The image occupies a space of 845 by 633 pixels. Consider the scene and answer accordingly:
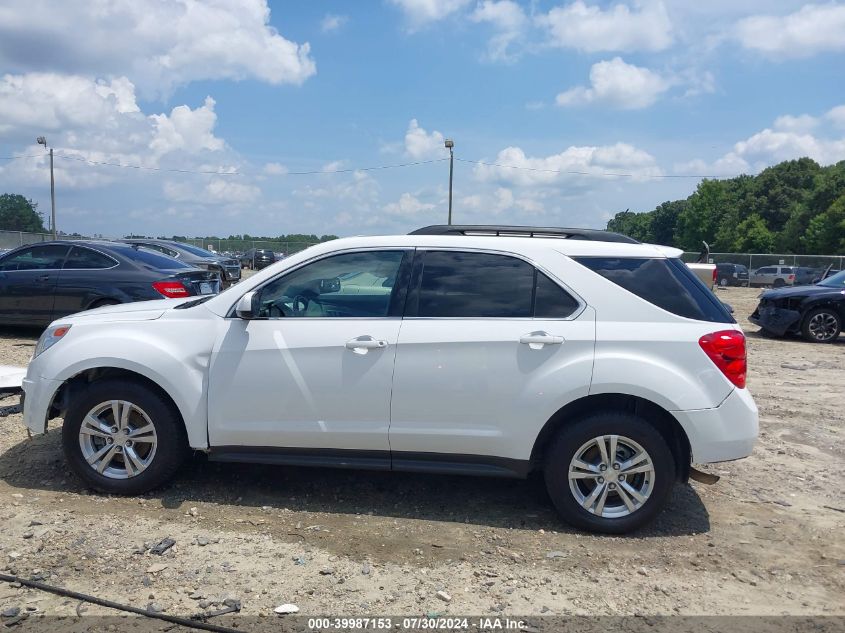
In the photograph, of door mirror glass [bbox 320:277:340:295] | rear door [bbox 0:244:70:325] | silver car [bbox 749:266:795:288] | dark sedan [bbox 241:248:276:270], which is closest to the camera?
door mirror glass [bbox 320:277:340:295]

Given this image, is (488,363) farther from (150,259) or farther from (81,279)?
(81,279)

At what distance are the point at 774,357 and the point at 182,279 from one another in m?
9.35

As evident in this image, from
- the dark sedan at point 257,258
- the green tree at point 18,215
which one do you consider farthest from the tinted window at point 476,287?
the green tree at point 18,215

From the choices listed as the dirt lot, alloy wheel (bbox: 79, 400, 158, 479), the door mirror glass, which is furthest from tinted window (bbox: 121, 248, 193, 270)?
the door mirror glass

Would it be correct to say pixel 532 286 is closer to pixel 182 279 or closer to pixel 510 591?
pixel 510 591

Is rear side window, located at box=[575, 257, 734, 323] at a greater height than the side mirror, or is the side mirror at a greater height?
rear side window, located at box=[575, 257, 734, 323]

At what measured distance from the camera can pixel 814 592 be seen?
3576 millimetres

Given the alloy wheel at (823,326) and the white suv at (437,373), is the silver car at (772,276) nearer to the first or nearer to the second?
the alloy wheel at (823,326)

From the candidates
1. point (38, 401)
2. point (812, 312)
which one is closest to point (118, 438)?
point (38, 401)

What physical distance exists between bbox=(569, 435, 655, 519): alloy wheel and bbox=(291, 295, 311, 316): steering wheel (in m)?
1.95

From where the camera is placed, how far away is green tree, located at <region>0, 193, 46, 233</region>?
3004 inches

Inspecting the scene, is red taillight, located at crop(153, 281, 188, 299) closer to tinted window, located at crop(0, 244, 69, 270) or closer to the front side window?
tinted window, located at crop(0, 244, 69, 270)

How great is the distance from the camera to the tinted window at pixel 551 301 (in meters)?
4.23

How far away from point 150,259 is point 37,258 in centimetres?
181
